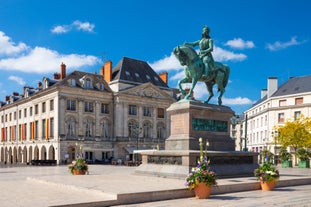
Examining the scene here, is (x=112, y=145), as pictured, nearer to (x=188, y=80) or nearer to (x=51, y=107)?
(x=51, y=107)

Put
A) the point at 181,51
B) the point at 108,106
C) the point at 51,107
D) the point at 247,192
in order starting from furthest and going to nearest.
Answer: the point at 108,106 < the point at 51,107 < the point at 181,51 < the point at 247,192

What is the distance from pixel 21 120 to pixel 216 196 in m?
59.7

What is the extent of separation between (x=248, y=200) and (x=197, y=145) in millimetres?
5776

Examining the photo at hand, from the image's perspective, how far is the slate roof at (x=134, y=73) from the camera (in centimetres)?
6256

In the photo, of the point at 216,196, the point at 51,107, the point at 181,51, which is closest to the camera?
the point at 216,196

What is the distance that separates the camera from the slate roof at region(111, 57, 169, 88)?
62.6m

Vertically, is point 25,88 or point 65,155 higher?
point 25,88

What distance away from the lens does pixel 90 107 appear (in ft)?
188

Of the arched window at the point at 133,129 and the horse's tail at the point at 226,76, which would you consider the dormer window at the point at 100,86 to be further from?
the horse's tail at the point at 226,76

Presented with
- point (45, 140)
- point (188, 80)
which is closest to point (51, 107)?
point (45, 140)

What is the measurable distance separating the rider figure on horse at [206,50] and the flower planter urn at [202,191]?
8041 millimetres

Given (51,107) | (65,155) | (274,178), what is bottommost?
(65,155)

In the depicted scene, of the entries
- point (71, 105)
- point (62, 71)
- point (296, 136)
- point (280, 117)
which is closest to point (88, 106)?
point (71, 105)

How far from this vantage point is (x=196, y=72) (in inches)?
706
